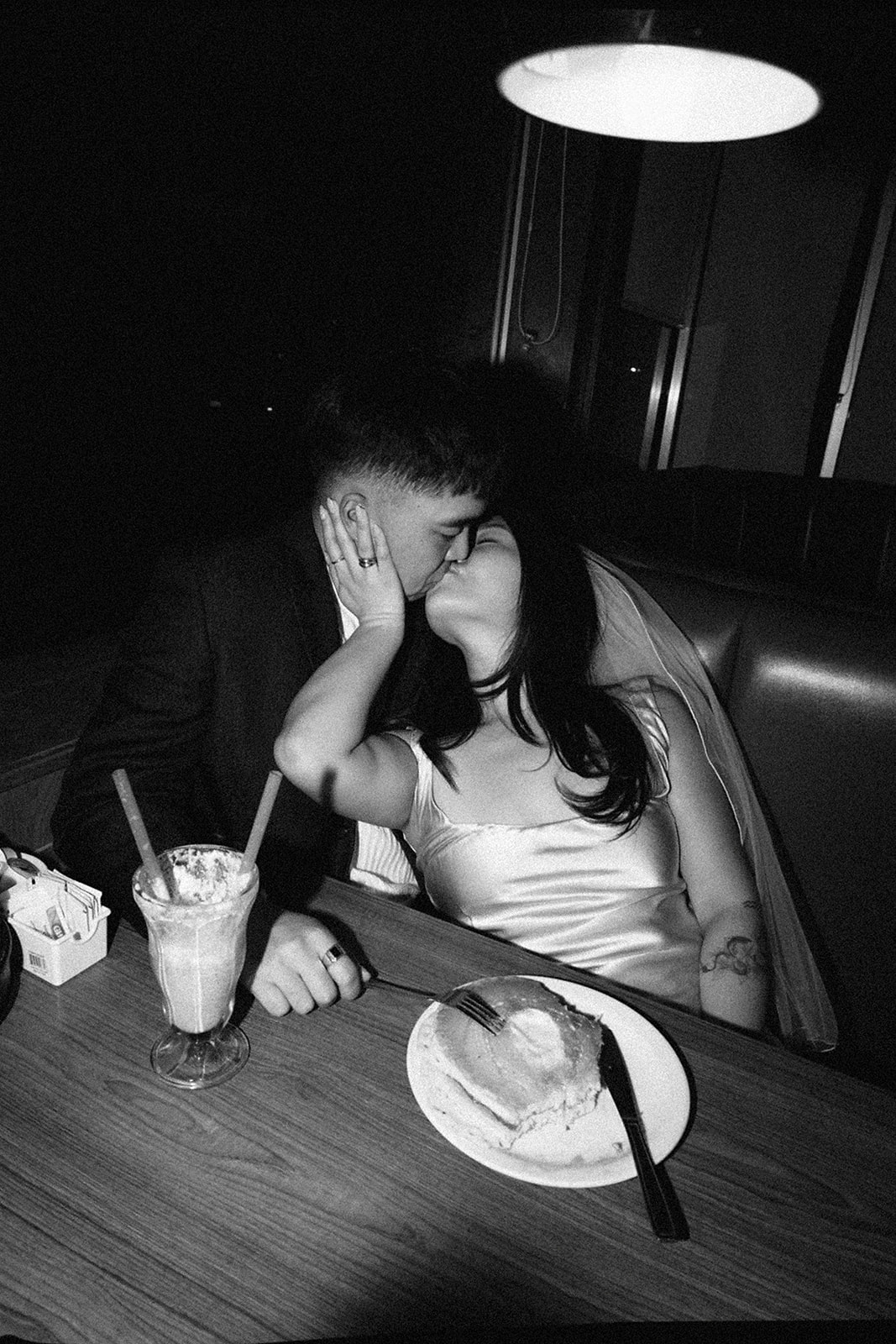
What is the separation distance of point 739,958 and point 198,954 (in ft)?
3.14

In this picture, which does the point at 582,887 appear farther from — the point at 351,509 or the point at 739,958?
the point at 351,509

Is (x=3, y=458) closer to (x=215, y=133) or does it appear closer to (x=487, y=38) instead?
(x=215, y=133)

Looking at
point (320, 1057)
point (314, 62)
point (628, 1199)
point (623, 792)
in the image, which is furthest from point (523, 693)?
point (314, 62)

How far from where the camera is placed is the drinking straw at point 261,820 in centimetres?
A: 90

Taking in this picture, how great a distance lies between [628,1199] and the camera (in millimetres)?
838

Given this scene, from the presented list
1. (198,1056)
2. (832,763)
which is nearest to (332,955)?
(198,1056)

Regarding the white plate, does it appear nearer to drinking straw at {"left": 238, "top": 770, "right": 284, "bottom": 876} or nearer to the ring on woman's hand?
the ring on woman's hand

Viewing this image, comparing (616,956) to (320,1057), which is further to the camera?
(616,956)

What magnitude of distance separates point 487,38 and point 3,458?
3283mm

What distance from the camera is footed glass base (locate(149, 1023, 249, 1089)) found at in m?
0.93

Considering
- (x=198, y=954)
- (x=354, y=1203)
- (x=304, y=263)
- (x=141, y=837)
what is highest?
(x=304, y=263)

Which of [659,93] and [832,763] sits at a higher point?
[659,93]

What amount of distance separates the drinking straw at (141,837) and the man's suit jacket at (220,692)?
0.46m

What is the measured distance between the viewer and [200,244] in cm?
452
